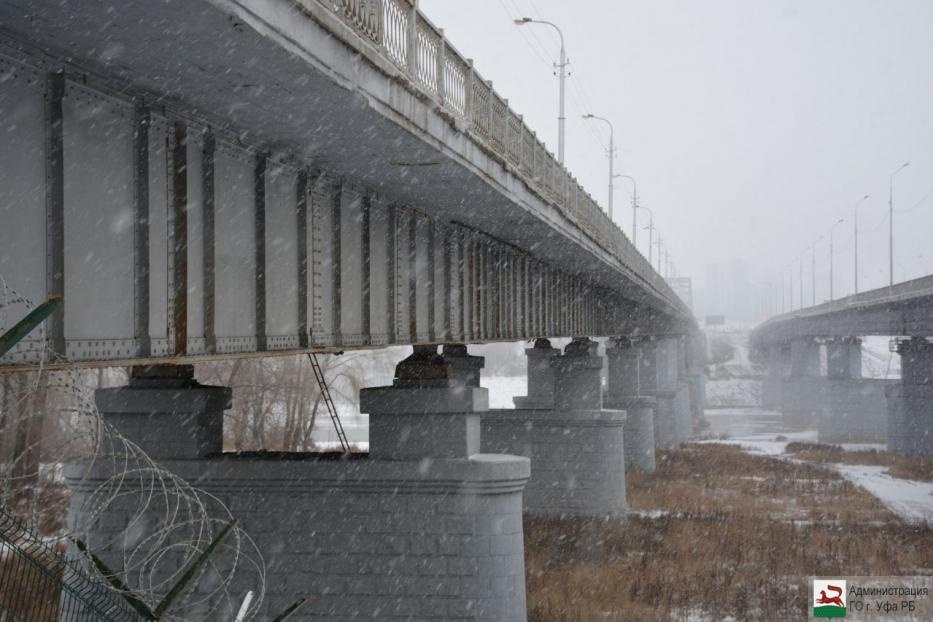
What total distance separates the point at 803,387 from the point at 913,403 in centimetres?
3741

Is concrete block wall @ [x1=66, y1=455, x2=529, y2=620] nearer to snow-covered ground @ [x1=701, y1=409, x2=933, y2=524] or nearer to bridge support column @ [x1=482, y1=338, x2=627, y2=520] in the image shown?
bridge support column @ [x1=482, y1=338, x2=627, y2=520]

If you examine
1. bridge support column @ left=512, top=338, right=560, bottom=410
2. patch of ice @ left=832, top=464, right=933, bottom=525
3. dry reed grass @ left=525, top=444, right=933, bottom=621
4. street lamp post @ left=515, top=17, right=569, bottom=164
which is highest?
street lamp post @ left=515, top=17, right=569, bottom=164

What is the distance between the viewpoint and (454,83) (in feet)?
41.4

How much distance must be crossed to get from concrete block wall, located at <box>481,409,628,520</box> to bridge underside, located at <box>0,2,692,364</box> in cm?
1840

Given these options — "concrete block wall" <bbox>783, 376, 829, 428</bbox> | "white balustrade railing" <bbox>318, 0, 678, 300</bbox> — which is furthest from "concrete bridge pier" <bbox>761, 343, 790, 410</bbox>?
"white balustrade railing" <bbox>318, 0, 678, 300</bbox>

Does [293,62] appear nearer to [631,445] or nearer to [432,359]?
[432,359]

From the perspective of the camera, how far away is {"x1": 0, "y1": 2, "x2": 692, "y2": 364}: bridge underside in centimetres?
710

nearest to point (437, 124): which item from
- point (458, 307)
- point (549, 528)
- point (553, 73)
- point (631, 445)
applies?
point (458, 307)

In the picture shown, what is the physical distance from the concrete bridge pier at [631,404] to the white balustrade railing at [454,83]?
25719mm

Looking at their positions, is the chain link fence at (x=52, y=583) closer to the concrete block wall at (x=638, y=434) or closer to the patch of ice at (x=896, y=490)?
the patch of ice at (x=896, y=490)

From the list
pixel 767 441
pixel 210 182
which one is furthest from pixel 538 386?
pixel 210 182

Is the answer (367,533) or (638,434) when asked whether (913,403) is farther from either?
(367,533)

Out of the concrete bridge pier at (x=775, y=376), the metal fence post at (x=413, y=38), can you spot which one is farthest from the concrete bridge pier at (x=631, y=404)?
the concrete bridge pier at (x=775, y=376)

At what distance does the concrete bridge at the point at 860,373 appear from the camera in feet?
179
